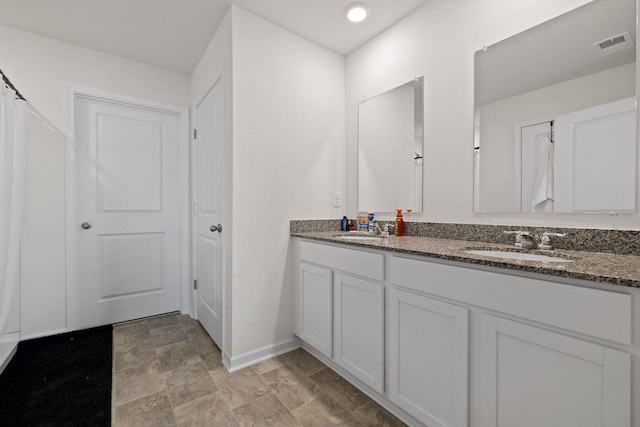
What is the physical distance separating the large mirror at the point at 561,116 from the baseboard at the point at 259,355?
1.56 meters

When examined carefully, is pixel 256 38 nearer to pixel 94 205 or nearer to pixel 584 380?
pixel 94 205

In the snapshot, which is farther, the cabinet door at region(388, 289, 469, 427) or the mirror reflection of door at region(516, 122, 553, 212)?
the mirror reflection of door at region(516, 122, 553, 212)

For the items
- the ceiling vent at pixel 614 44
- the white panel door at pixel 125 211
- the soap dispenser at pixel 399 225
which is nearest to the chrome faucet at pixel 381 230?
the soap dispenser at pixel 399 225

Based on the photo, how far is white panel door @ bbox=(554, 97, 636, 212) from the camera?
118 centimetres

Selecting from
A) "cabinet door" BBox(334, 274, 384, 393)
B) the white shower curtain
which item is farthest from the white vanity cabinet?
the white shower curtain

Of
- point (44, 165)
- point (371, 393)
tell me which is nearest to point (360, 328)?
point (371, 393)

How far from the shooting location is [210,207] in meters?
2.36

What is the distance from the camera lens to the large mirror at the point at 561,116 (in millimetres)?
1204

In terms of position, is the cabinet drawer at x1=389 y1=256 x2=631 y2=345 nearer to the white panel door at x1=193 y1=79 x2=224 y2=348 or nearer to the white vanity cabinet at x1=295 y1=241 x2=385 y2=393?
the white vanity cabinet at x1=295 y1=241 x2=385 y2=393

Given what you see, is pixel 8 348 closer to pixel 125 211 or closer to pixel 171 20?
pixel 125 211

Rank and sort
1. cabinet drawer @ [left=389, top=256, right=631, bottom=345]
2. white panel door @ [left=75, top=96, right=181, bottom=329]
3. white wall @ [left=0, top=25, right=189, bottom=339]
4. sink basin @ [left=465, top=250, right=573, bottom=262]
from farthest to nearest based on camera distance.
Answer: white panel door @ [left=75, top=96, right=181, bottom=329], white wall @ [left=0, top=25, right=189, bottom=339], sink basin @ [left=465, top=250, right=573, bottom=262], cabinet drawer @ [left=389, top=256, right=631, bottom=345]

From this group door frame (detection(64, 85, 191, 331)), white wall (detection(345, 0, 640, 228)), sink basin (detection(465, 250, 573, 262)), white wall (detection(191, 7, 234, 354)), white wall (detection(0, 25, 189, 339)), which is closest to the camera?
sink basin (detection(465, 250, 573, 262))

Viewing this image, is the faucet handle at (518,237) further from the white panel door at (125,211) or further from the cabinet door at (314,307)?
the white panel door at (125,211)

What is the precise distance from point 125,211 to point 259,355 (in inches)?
71.1
